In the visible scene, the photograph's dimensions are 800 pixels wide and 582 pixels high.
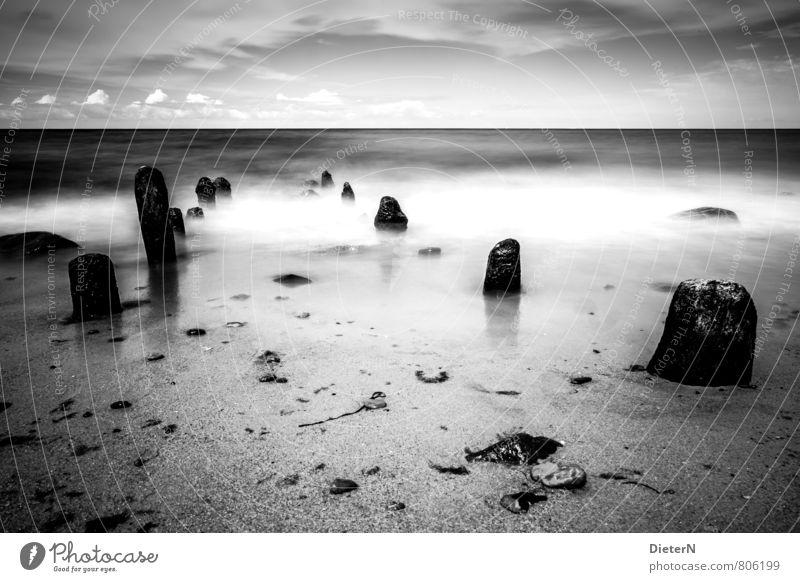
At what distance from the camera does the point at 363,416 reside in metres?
3.98

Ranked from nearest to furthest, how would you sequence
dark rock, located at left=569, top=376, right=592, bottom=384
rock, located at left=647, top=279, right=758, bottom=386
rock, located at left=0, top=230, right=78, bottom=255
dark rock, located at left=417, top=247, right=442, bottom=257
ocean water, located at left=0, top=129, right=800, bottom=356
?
rock, located at left=647, top=279, right=758, bottom=386, dark rock, located at left=569, top=376, right=592, bottom=384, ocean water, located at left=0, top=129, right=800, bottom=356, dark rock, located at left=417, top=247, right=442, bottom=257, rock, located at left=0, top=230, right=78, bottom=255

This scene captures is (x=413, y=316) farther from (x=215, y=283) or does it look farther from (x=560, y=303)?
(x=215, y=283)

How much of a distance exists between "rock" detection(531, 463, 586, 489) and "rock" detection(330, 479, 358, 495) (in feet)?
3.99

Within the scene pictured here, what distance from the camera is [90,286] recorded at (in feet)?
19.7

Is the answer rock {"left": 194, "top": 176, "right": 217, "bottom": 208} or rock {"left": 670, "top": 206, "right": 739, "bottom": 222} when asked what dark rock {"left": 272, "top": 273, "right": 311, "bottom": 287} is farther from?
rock {"left": 670, "top": 206, "right": 739, "bottom": 222}

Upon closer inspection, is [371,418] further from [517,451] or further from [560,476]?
[560,476]

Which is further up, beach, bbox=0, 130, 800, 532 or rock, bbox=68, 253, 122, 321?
rock, bbox=68, 253, 122, 321

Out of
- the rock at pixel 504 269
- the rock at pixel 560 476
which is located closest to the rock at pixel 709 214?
the rock at pixel 504 269

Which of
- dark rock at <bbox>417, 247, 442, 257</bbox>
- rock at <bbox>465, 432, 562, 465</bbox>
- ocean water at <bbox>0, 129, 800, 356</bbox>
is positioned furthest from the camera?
dark rock at <bbox>417, 247, 442, 257</bbox>

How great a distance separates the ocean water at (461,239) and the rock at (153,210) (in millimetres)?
572

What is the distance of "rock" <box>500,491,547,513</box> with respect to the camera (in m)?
2.95

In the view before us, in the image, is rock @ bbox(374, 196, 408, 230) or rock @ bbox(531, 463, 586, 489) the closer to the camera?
rock @ bbox(531, 463, 586, 489)

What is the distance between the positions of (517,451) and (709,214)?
13.2m

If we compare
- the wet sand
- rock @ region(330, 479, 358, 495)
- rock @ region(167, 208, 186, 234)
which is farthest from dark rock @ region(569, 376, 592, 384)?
rock @ region(167, 208, 186, 234)
